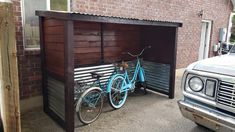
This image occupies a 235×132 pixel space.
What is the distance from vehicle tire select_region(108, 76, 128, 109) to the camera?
3.81 metres

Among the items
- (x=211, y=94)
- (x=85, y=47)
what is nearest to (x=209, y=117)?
(x=211, y=94)

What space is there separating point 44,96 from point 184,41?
5.23 metres

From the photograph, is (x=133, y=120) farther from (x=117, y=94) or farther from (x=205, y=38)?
(x=205, y=38)

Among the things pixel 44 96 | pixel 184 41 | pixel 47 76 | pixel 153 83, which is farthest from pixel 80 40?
pixel 184 41

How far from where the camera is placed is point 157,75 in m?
4.85

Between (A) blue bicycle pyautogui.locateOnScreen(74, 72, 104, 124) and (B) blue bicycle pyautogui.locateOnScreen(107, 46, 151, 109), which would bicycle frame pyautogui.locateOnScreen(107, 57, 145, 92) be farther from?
(A) blue bicycle pyautogui.locateOnScreen(74, 72, 104, 124)

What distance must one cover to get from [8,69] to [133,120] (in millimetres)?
2226

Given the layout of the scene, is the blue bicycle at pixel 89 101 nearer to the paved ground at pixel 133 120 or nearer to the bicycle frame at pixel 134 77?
the paved ground at pixel 133 120

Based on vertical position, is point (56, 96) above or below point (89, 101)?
above

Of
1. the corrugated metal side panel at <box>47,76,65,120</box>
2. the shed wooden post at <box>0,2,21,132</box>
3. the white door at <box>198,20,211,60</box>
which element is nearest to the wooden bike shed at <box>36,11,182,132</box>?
the corrugated metal side panel at <box>47,76,65,120</box>

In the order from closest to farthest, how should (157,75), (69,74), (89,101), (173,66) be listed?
(69,74), (89,101), (173,66), (157,75)

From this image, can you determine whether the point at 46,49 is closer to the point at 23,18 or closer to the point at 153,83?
the point at 23,18

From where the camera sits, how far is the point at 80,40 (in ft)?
12.4

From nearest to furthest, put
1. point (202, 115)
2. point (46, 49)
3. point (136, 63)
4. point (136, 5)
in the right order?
1. point (202, 115)
2. point (46, 49)
3. point (136, 63)
4. point (136, 5)
